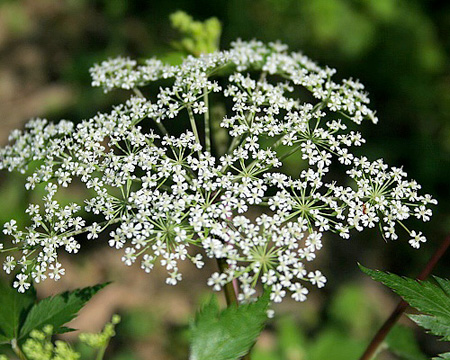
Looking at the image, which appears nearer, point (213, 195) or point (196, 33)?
point (213, 195)

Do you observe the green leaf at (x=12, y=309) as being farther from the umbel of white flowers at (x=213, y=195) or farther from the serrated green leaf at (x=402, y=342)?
the serrated green leaf at (x=402, y=342)

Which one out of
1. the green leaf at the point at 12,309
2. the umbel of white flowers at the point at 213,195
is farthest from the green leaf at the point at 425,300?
the green leaf at the point at 12,309

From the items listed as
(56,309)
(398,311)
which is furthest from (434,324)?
(56,309)

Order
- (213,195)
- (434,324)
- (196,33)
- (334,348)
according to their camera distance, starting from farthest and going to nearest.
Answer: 1. (334,348)
2. (196,33)
3. (213,195)
4. (434,324)

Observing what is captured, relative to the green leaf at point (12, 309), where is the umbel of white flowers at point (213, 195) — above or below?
above

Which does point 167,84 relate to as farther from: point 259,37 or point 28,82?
point 28,82

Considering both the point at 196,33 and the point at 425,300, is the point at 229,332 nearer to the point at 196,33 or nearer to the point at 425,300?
the point at 425,300

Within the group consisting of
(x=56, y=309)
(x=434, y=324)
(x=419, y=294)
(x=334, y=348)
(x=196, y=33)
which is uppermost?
(x=196, y=33)

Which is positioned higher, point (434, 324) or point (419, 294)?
point (419, 294)
